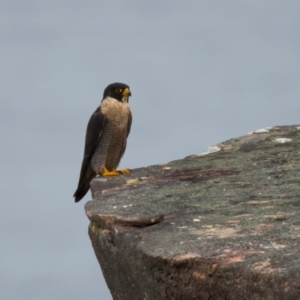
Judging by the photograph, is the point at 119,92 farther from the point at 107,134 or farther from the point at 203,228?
the point at 203,228

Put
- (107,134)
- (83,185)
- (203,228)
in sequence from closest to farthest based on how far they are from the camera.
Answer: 1. (203,228)
2. (107,134)
3. (83,185)

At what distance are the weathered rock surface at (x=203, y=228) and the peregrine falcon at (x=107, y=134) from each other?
3326 millimetres

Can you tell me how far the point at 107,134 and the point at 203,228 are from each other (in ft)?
17.1

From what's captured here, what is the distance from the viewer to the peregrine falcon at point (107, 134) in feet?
28.3

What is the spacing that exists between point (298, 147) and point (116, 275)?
2115 millimetres

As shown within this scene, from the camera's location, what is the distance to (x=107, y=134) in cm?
865

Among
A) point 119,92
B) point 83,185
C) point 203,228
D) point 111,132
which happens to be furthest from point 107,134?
point 203,228

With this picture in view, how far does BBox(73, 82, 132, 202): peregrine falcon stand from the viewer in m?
8.62

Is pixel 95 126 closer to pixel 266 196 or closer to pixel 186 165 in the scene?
pixel 186 165

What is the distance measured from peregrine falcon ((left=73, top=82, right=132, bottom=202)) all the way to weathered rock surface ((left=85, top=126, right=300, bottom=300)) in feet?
10.9

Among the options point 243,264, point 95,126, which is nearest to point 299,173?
point 243,264

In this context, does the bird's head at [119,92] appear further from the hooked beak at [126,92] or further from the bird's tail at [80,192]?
the bird's tail at [80,192]

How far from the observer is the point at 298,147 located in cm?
546

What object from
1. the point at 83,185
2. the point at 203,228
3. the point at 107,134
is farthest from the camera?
the point at 83,185
